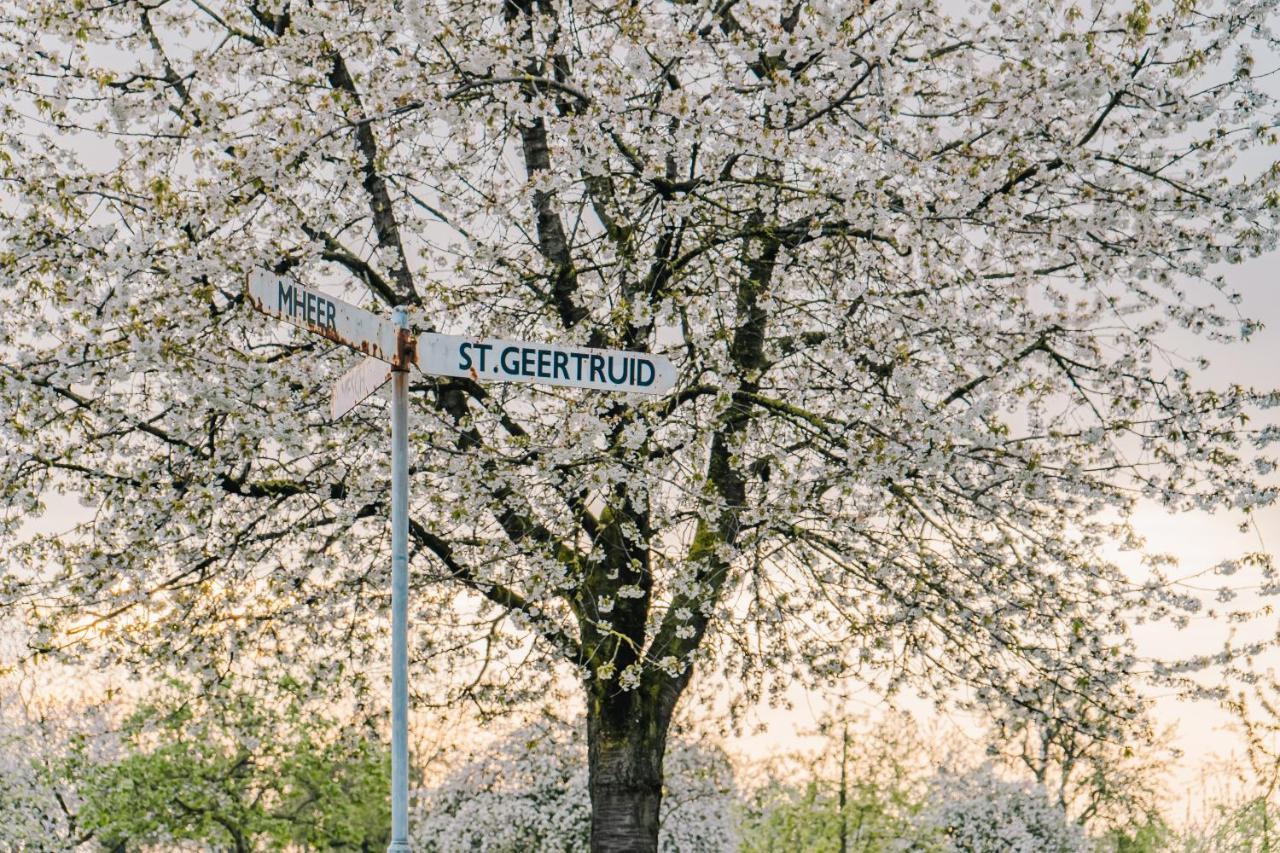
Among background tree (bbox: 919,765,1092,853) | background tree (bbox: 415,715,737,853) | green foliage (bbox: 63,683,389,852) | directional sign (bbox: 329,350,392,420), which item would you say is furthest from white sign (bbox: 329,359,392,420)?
background tree (bbox: 919,765,1092,853)

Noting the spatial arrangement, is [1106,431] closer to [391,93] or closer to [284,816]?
[391,93]

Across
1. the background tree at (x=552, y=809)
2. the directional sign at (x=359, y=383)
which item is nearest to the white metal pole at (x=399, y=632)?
the directional sign at (x=359, y=383)

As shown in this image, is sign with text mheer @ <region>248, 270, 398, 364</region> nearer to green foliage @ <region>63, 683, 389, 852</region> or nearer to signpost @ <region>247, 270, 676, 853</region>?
signpost @ <region>247, 270, 676, 853</region>

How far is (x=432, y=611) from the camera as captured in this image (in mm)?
13031

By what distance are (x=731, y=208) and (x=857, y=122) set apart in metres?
1.19

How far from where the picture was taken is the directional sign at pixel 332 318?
6.23m

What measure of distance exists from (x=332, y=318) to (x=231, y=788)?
86.1ft

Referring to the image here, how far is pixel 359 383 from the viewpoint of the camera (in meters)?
6.52

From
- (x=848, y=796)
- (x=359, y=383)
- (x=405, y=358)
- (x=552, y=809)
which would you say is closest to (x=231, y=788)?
(x=552, y=809)

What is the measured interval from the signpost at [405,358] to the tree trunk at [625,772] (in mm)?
5819

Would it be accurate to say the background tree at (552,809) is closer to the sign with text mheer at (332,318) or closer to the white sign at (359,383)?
the white sign at (359,383)

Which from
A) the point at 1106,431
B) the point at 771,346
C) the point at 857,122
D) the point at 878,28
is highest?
the point at 878,28

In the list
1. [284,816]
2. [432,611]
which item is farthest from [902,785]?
[432,611]

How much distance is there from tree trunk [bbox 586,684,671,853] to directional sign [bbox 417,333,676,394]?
5.80m
